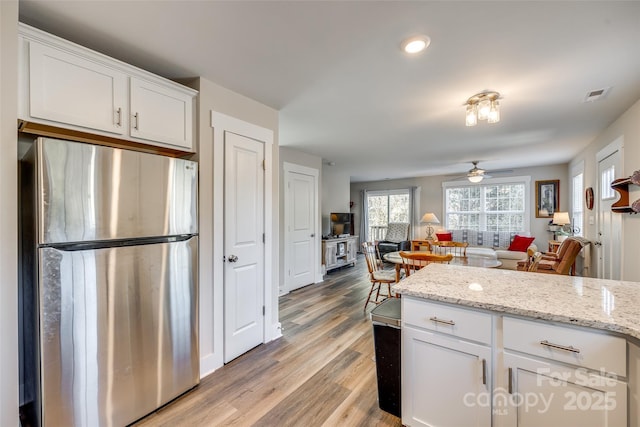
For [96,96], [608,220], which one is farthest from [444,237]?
[96,96]

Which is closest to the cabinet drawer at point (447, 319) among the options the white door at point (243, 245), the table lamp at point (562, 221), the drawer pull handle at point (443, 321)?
the drawer pull handle at point (443, 321)

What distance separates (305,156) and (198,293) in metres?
3.39

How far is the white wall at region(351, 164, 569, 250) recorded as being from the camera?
6020 millimetres

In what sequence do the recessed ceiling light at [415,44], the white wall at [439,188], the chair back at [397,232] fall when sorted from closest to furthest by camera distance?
the recessed ceiling light at [415,44]
the white wall at [439,188]
the chair back at [397,232]

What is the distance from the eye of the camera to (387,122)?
10.5 ft

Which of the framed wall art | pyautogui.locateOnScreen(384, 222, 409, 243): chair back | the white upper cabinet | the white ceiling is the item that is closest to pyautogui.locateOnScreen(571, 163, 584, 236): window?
the framed wall art

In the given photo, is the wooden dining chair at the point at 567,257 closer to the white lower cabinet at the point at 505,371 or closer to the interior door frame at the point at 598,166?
the interior door frame at the point at 598,166

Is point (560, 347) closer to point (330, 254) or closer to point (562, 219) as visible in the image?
point (330, 254)

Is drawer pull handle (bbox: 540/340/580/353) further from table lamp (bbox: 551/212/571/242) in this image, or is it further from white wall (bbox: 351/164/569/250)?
white wall (bbox: 351/164/569/250)

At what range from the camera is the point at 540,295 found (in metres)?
1.40

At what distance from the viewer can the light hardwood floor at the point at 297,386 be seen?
1736 millimetres

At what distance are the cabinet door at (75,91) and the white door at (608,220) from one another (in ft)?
15.6

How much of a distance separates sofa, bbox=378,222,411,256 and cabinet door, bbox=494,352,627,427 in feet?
19.6

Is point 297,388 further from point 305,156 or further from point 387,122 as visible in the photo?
point 305,156
